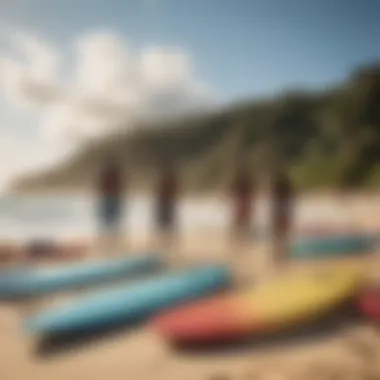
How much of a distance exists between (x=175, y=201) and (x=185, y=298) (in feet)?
0.86

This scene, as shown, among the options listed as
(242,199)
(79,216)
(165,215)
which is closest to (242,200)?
(242,199)

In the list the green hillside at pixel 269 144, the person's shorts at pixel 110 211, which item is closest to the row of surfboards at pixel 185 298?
the person's shorts at pixel 110 211

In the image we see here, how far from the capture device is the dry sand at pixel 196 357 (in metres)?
1.32

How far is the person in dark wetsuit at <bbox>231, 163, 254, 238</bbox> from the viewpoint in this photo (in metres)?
1.55

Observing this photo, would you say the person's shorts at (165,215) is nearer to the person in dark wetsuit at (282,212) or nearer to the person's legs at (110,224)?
the person's legs at (110,224)

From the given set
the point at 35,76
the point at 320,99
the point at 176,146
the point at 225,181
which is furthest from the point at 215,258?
the point at 35,76

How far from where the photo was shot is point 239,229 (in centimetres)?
155

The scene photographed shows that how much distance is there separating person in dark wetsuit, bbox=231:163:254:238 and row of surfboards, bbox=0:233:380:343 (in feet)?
0.41

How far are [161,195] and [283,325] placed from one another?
456 millimetres

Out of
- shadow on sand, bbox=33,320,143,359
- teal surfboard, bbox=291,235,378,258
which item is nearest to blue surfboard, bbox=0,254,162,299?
shadow on sand, bbox=33,320,143,359

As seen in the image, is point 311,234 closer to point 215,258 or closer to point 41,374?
point 215,258

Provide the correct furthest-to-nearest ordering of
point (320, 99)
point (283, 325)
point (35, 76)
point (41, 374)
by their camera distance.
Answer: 1. point (320, 99)
2. point (35, 76)
3. point (283, 325)
4. point (41, 374)

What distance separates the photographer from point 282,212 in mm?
1582

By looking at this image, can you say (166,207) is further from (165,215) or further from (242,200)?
(242,200)
